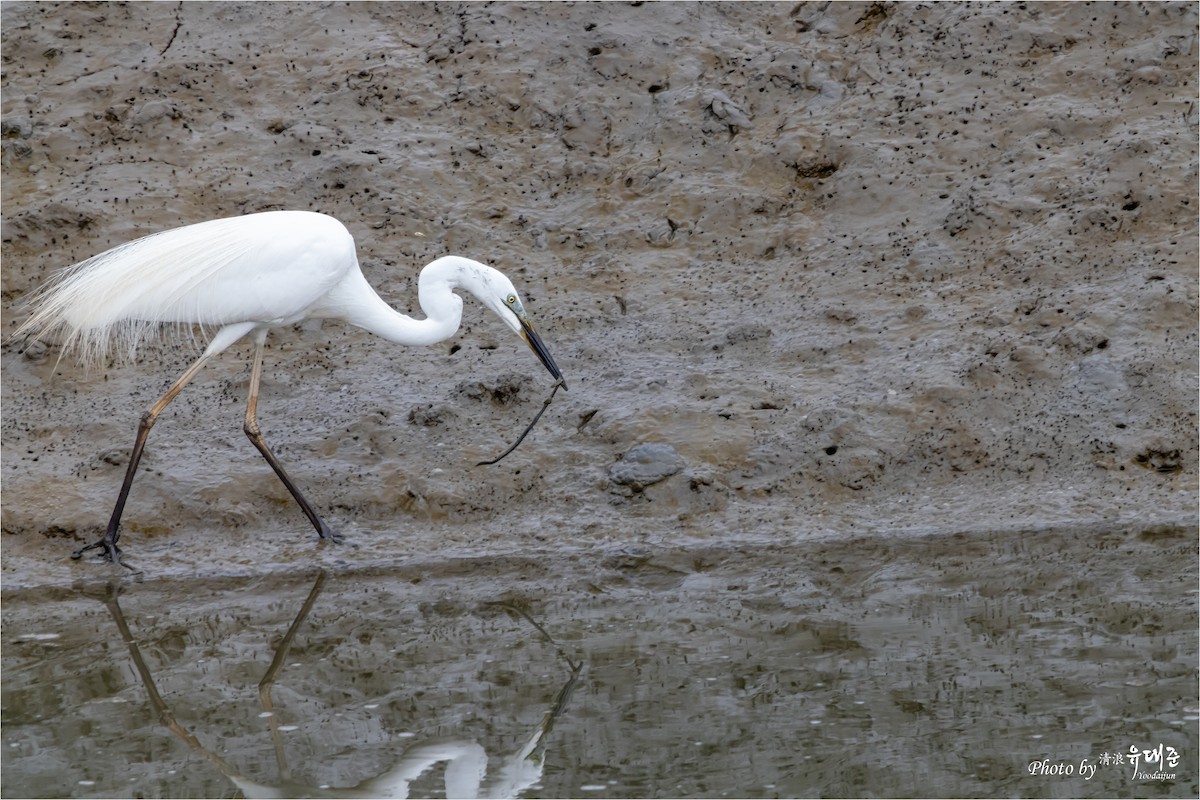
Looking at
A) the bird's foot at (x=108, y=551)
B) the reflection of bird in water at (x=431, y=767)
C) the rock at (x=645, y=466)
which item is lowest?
the reflection of bird in water at (x=431, y=767)

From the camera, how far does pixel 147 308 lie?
21.3ft

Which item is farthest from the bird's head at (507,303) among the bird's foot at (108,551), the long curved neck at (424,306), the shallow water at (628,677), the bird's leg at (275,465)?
the bird's foot at (108,551)

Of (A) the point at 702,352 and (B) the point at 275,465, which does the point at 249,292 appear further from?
(A) the point at 702,352

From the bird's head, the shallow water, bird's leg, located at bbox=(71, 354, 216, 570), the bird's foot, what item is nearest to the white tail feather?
bird's leg, located at bbox=(71, 354, 216, 570)

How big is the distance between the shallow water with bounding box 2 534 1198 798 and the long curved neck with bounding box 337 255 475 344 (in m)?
1.24

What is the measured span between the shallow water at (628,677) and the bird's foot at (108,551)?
0.70ft

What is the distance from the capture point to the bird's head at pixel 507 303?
6.68 m

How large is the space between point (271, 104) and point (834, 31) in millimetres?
3856

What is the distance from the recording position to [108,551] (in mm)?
6320

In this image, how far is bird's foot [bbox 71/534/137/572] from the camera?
6316mm

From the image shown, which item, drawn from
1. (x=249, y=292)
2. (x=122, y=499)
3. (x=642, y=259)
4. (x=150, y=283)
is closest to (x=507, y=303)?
(x=249, y=292)

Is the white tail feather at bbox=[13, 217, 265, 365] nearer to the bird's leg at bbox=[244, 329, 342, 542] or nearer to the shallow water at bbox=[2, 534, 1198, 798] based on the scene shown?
the bird's leg at bbox=[244, 329, 342, 542]

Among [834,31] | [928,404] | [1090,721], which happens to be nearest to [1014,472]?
[928,404]

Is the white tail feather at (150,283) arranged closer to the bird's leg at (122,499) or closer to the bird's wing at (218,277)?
the bird's wing at (218,277)
